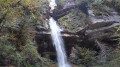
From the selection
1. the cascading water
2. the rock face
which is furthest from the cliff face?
the cascading water

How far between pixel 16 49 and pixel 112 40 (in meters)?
6.54

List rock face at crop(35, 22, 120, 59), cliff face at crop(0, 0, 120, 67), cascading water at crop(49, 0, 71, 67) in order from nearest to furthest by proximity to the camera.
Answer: cliff face at crop(0, 0, 120, 67) < rock face at crop(35, 22, 120, 59) < cascading water at crop(49, 0, 71, 67)

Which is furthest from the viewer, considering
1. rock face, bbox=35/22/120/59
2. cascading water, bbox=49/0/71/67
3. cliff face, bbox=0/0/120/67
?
cascading water, bbox=49/0/71/67

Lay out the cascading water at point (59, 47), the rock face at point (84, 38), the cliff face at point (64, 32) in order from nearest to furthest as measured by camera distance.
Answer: the cliff face at point (64, 32), the rock face at point (84, 38), the cascading water at point (59, 47)

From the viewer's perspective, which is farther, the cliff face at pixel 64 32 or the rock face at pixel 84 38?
the rock face at pixel 84 38

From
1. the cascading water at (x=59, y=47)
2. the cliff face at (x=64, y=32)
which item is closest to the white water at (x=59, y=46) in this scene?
the cascading water at (x=59, y=47)

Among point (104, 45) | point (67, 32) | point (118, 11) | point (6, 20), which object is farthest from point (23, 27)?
point (118, 11)

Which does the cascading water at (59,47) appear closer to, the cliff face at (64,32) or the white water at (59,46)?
the white water at (59,46)

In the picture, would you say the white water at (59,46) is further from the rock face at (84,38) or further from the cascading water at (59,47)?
the rock face at (84,38)

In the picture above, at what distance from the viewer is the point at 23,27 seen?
524 inches

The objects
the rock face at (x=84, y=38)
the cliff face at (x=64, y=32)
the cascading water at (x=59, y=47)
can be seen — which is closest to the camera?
the cliff face at (x=64, y=32)

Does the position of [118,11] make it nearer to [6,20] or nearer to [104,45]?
[104,45]

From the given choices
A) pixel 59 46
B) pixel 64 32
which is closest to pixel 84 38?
pixel 64 32

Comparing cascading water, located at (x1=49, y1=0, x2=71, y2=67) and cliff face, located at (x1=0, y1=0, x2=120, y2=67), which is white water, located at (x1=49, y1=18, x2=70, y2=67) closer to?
cascading water, located at (x1=49, y1=0, x2=71, y2=67)
